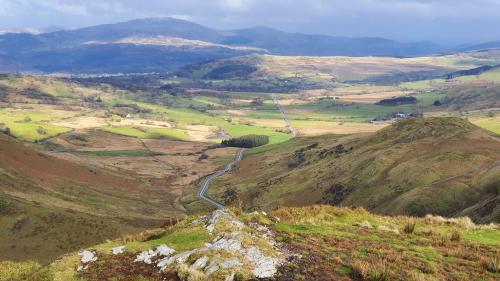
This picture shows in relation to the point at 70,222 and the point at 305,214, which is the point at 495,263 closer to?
the point at 305,214

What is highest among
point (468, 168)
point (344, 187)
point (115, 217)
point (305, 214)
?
point (305, 214)

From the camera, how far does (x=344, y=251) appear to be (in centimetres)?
3388

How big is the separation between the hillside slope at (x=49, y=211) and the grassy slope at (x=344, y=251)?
2730 inches

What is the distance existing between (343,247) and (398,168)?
10132 centimetres

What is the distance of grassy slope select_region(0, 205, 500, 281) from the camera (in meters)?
29.8

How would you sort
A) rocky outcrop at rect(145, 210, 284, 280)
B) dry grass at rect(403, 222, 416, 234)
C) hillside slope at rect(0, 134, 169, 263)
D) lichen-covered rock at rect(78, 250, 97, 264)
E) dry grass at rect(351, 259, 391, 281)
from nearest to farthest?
dry grass at rect(351, 259, 391, 281), rocky outcrop at rect(145, 210, 284, 280), lichen-covered rock at rect(78, 250, 97, 264), dry grass at rect(403, 222, 416, 234), hillside slope at rect(0, 134, 169, 263)

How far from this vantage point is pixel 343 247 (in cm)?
3481

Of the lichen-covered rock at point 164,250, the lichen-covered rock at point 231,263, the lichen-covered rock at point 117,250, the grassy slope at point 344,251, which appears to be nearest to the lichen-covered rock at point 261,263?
the grassy slope at point 344,251

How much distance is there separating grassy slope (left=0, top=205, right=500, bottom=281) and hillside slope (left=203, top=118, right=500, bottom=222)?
25.1 m

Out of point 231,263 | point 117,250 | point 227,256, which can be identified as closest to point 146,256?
point 117,250

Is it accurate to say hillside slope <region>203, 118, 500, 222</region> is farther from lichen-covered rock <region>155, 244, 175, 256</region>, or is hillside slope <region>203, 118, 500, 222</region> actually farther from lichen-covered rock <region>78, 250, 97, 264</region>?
lichen-covered rock <region>78, 250, 97, 264</region>

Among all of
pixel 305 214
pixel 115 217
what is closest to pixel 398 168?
pixel 115 217

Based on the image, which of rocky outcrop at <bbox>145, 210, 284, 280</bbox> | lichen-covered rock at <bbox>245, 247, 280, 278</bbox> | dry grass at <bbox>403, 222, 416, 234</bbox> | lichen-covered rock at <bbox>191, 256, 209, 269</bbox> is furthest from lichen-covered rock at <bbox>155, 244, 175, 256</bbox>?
dry grass at <bbox>403, 222, 416, 234</bbox>

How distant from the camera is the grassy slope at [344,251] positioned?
29844mm
